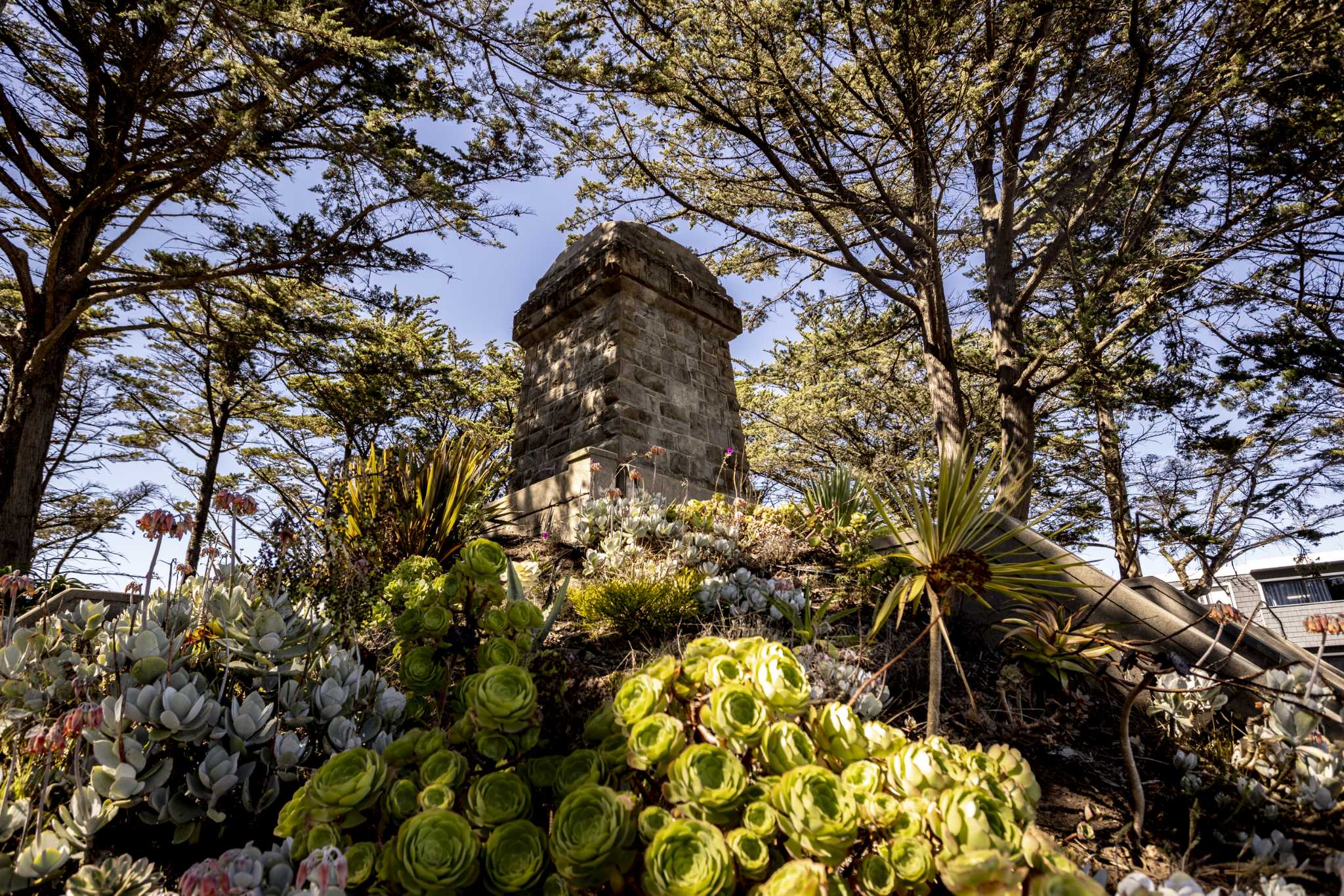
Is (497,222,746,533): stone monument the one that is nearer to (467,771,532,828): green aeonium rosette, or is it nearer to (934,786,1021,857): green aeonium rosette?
(467,771,532,828): green aeonium rosette

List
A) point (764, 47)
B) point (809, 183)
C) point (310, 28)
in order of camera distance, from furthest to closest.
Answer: point (809, 183) → point (764, 47) → point (310, 28)

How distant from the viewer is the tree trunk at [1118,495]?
1033 centimetres

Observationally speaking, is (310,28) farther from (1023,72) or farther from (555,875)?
(1023,72)

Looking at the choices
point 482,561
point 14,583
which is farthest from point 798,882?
point 14,583

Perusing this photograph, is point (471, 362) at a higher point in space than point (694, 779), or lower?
higher

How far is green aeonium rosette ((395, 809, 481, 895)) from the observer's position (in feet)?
3.88

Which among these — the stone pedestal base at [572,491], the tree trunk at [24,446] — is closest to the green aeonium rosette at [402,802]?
the stone pedestal base at [572,491]

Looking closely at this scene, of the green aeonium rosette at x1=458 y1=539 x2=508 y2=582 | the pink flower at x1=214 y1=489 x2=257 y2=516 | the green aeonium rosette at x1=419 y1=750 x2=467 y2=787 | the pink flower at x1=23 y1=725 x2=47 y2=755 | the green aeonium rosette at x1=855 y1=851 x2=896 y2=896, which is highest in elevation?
the pink flower at x1=214 y1=489 x2=257 y2=516

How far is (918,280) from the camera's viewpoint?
840 cm

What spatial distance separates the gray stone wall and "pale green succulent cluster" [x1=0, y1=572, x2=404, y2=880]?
172 inches

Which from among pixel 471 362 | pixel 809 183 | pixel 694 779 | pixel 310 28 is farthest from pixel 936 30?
pixel 471 362

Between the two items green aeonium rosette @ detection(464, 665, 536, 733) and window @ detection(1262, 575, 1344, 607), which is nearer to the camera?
green aeonium rosette @ detection(464, 665, 536, 733)

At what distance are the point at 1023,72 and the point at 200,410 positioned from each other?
17191 millimetres

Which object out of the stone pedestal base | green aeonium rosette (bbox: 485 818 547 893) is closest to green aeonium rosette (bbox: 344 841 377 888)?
green aeonium rosette (bbox: 485 818 547 893)
